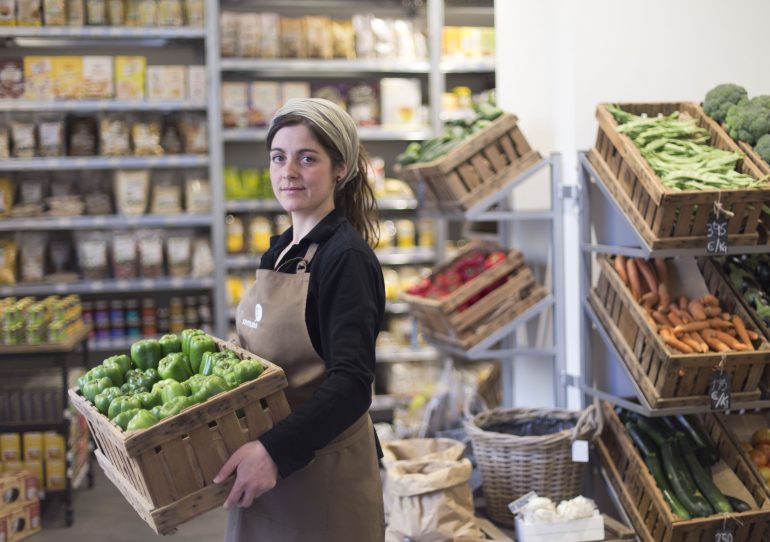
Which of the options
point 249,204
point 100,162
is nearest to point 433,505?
point 249,204

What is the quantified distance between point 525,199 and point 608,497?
140 centimetres

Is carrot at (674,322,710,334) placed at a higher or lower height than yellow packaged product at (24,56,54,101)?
lower

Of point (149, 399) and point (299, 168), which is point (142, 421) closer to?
point (149, 399)

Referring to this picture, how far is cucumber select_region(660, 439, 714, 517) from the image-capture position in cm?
315

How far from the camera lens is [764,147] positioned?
330 centimetres

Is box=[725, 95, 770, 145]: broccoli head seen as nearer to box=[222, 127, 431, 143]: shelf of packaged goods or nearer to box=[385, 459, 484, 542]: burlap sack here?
box=[385, 459, 484, 542]: burlap sack

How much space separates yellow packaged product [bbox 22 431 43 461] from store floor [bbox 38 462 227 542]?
Answer: 0.31m

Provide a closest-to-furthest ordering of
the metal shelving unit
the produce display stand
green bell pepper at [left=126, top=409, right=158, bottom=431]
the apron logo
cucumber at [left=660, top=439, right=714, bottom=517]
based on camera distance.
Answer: green bell pepper at [left=126, top=409, right=158, bottom=431] < the apron logo < cucumber at [left=660, top=439, right=714, bottom=517] < the metal shelving unit < the produce display stand

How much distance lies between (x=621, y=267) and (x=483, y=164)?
752mm

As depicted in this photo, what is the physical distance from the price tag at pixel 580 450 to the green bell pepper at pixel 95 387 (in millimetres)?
1869

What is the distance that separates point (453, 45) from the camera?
6.32 m

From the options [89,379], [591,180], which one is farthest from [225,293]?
[89,379]

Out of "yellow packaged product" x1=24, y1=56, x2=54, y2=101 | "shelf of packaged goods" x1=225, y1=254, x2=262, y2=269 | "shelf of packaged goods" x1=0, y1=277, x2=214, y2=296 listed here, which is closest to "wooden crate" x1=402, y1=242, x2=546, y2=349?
"shelf of packaged goods" x1=225, y1=254, x2=262, y2=269

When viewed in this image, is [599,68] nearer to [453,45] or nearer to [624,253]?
[624,253]
